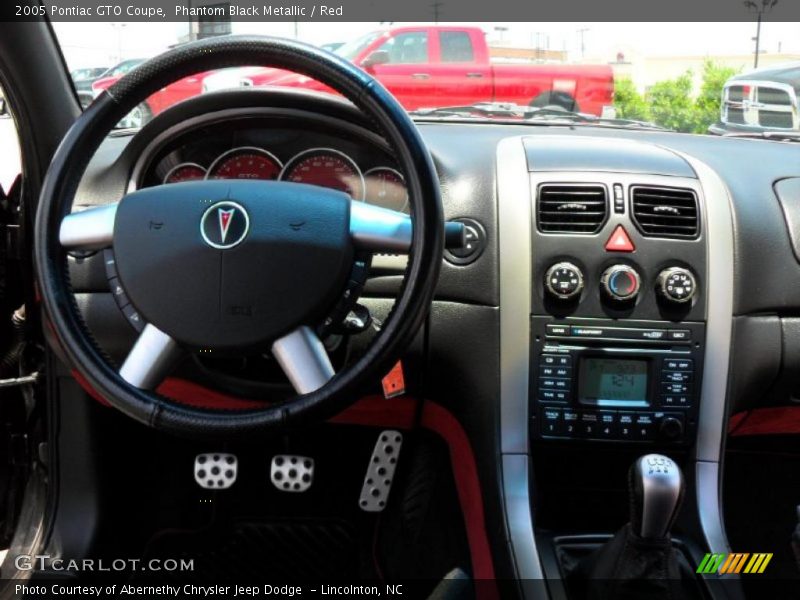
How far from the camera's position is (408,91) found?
2.74 metres

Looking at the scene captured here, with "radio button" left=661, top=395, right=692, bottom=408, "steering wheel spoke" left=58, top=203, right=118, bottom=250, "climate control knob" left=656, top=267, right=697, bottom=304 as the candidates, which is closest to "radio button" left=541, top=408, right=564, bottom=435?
"radio button" left=661, top=395, right=692, bottom=408

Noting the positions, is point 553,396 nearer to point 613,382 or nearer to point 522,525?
point 613,382

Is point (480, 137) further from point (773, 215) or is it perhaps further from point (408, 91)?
point (773, 215)

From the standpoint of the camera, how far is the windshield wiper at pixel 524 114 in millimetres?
2572

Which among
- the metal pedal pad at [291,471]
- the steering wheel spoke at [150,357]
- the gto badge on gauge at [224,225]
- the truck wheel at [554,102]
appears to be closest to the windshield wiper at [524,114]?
the truck wheel at [554,102]

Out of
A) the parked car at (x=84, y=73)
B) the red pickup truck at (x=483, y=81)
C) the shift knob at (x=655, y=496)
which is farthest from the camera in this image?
the red pickup truck at (x=483, y=81)

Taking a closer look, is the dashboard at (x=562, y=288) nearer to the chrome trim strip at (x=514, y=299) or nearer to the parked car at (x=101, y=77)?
the chrome trim strip at (x=514, y=299)

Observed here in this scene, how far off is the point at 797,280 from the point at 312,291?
4.19 feet

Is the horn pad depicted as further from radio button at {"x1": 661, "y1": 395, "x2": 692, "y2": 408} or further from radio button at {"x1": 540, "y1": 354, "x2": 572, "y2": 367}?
radio button at {"x1": 661, "y1": 395, "x2": 692, "y2": 408}

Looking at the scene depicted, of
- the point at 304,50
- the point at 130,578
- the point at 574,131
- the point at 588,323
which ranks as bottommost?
the point at 130,578

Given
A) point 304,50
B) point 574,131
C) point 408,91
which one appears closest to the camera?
point 304,50

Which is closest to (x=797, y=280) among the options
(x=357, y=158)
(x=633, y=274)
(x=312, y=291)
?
(x=633, y=274)

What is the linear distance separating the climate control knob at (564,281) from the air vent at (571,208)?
0.09 metres

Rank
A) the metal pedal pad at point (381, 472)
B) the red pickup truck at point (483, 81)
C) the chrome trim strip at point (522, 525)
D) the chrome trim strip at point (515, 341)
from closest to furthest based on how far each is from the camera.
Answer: the chrome trim strip at point (522, 525)
the chrome trim strip at point (515, 341)
the metal pedal pad at point (381, 472)
the red pickup truck at point (483, 81)
